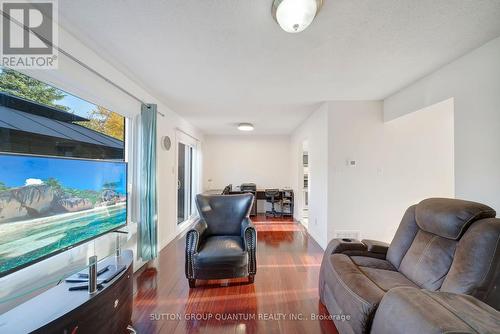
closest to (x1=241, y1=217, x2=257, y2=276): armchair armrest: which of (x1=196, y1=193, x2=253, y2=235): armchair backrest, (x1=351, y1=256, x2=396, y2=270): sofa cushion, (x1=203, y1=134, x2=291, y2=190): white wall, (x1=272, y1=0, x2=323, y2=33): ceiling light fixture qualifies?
(x1=196, y1=193, x2=253, y2=235): armchair backrest

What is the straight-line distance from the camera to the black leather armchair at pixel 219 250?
2160 mm

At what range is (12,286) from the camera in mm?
1138

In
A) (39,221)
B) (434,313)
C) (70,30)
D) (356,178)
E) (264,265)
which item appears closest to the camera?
(434,313)

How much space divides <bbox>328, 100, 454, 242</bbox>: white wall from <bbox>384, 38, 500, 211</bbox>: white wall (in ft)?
3.50

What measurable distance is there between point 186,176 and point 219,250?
10.1 ft

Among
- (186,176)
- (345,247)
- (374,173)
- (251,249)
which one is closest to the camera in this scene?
(345,247)

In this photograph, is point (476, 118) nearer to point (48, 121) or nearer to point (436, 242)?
point (436, 242)

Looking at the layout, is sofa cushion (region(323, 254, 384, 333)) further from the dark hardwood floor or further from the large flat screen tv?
the large flat screen tv

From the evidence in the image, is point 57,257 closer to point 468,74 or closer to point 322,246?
point 322,246

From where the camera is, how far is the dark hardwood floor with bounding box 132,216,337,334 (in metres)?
1.68

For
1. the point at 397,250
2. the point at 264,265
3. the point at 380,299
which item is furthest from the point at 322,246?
the point at 380,299

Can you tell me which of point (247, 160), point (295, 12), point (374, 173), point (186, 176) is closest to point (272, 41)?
point (295, 12)

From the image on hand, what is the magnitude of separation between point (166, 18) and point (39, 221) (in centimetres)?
149

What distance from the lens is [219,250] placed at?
2205 mm
